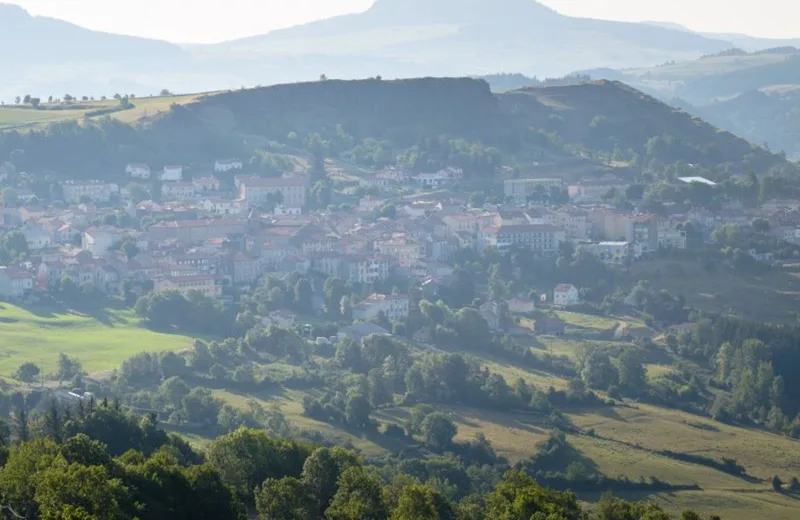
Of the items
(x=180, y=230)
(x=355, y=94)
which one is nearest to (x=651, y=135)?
(x=355, y=94)

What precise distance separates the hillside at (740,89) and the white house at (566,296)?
3134 inches

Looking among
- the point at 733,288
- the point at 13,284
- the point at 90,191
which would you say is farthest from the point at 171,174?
the point at 733,288

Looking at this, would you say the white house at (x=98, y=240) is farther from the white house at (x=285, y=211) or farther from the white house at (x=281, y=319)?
the white house at (x=281, y=319)

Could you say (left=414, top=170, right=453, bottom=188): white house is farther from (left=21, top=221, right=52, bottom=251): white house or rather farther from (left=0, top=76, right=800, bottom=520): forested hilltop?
(left=21, top=221, right=52, bottom=251): white house

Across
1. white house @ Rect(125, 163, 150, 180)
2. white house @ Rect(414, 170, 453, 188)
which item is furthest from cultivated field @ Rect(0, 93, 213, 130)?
white house @ Rect(414, 170, 453, 188)

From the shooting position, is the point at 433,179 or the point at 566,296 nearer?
the point at 566,296

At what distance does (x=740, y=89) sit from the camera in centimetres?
17338

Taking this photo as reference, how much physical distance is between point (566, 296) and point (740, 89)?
11663 cm

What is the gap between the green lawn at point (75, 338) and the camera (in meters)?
49.8

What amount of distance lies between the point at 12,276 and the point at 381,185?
2591cm

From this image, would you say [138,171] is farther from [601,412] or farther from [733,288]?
[601,412]

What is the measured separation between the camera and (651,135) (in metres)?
95.6

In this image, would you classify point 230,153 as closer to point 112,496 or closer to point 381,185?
point 381,185

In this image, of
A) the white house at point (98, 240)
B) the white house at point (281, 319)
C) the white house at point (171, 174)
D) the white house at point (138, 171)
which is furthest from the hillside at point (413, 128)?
the white house at point (281, 319)
